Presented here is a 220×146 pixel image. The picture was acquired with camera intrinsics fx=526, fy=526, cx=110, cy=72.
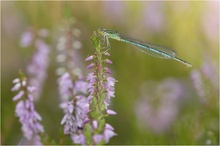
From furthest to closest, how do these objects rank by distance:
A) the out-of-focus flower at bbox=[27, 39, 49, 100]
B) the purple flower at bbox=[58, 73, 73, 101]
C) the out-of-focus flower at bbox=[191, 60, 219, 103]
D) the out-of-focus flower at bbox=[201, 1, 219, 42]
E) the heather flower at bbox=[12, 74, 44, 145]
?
the out-of-focus flower at bbox=[201, 1, 219, 42]
the out-of-focus flower at bbox=[27, 39, 49, 100]
the out-of-focus flower at bbox=[191, 60, 219, 103]
the purple flower at bbox=[58, 73, 73, 101]
the heather flower at bbox=[12, 74, 44, 145]

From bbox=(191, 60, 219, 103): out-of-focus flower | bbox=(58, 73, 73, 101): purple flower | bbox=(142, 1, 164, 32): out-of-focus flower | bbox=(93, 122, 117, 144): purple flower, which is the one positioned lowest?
bbox=(93, 122, 117, 144): purple flower

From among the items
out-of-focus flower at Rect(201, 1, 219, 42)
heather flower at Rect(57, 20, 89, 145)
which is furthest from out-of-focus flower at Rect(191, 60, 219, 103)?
out-of-focus flower at Rect(201, 1, 219, 42)

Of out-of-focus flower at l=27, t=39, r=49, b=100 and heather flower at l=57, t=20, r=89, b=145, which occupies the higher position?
out-of-focus flower at l=27, t=39, r=49, b=100

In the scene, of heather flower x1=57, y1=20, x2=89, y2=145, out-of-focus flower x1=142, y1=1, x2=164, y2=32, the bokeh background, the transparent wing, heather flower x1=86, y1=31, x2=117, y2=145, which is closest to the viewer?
heather flower x1=86, y1=31, x2=117, y2=145

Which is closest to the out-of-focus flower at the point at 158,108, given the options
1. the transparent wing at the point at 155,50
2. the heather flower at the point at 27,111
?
the transparent wing at the point at 155,50

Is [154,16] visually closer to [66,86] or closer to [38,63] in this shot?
[38,63]

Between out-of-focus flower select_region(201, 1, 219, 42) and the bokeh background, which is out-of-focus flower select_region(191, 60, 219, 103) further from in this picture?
out-of-focus flower select_region(201, 1, 219, 42)

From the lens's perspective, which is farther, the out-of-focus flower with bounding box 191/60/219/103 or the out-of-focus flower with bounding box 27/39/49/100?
the out-of-focus flower with bounding box 27/39/49/100

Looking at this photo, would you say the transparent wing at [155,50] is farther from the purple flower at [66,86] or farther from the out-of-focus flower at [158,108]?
the out-of-focus flower at [158,108]

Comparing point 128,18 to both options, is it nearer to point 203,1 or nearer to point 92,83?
→ point 203,1
